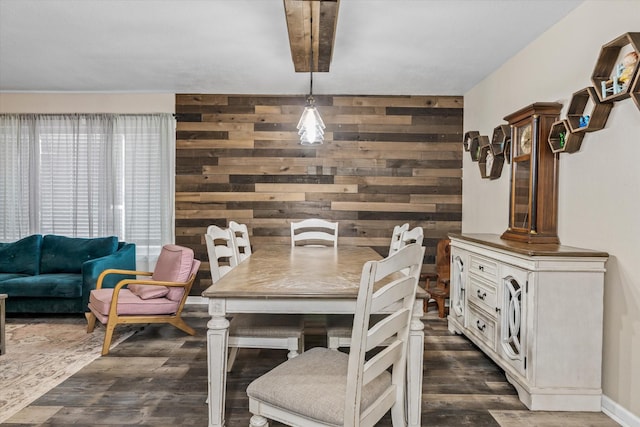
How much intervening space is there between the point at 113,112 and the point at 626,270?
4.98m

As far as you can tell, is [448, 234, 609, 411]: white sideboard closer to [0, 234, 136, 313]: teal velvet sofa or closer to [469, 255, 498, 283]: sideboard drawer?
[469, 255, 498, 283]: sideboard drawer

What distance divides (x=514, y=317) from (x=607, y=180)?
0.93 meters

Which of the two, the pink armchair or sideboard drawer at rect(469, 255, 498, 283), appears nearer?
sideboard drawer at rect(469, 255, 498, 283)

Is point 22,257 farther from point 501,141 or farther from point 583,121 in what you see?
point 583,121

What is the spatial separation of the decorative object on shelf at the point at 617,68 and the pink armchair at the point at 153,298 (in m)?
3.10

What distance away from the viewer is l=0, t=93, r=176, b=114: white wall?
4723 millimetres

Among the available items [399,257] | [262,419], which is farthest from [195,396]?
[399,257]

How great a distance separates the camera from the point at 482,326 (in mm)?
2906

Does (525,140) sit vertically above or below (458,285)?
above

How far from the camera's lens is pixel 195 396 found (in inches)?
94.4

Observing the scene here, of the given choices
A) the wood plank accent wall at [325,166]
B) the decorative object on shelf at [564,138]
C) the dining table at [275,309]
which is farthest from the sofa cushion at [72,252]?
the decorative object on shelf at [564,138]

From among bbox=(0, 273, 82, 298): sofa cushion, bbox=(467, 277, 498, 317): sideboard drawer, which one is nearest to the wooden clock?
bbox=(467, 277, 498, 317): sideboard drawer

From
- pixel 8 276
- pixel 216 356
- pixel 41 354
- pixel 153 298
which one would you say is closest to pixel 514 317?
pixel 216 356

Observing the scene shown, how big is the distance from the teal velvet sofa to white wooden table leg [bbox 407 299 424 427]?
3.23m
